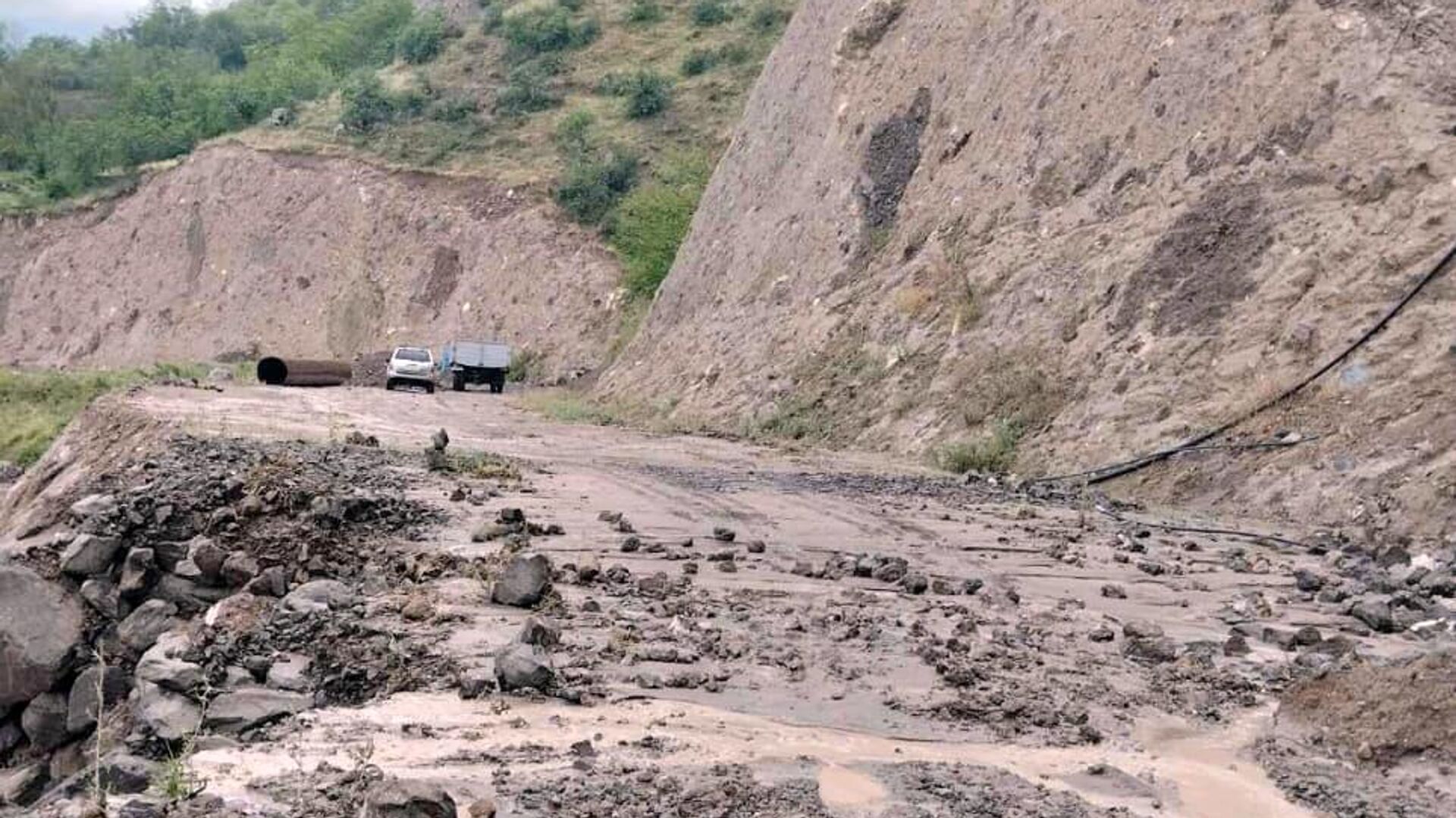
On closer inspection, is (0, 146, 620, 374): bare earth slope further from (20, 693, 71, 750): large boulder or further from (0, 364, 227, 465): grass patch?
(20, 693, 71, 750): large boulder

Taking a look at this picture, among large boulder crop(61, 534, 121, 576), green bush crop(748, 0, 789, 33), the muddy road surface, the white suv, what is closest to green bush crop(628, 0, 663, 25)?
green bush crop(748, 0, 789, 33)

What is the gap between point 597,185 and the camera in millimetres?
48562

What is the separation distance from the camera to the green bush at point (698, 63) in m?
55.5

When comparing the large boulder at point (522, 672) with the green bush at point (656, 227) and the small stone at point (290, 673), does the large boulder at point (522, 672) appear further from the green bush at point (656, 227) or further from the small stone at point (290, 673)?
the green bush at point (656, 227)

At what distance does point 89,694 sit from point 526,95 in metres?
48.0

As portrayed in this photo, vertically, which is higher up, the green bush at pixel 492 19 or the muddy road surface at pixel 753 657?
the green bush at pixel 492 19

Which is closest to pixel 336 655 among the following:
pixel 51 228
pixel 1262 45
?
pixel 1262 45

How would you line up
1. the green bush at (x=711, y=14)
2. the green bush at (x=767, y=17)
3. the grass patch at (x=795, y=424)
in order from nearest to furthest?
1. the grass patch at (x=795, y=424)
2. the green bush at (x=767, y=17)
3. the green bush at (x=711, y=14)

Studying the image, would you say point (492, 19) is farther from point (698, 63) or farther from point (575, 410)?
point (575, 410)

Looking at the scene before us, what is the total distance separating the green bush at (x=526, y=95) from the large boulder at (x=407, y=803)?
51573 millimetres

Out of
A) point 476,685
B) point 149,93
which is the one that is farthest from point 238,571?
point 149,93

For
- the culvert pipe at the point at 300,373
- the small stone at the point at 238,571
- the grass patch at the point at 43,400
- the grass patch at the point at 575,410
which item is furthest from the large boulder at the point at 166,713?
the culvert pipe at the point at 300,373

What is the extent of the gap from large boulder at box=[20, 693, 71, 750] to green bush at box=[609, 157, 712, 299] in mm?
29679

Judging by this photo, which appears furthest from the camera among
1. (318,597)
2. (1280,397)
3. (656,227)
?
(656,227)
